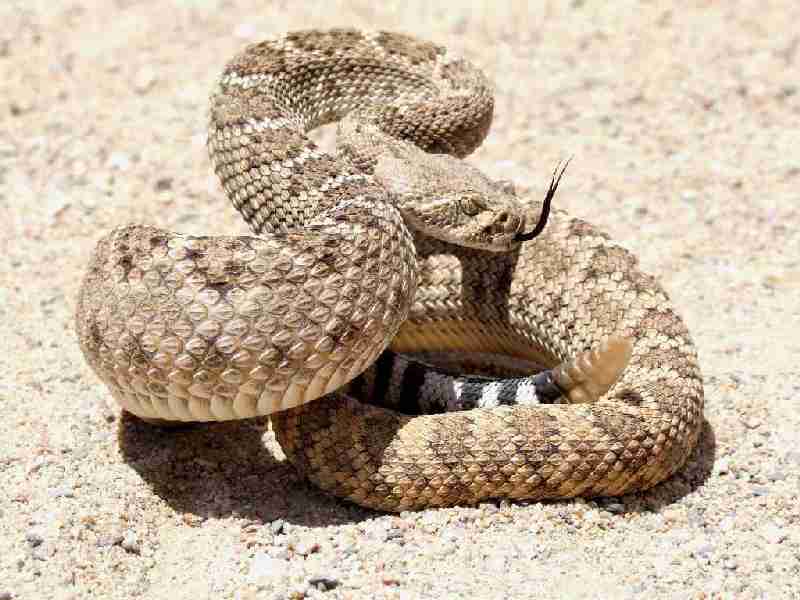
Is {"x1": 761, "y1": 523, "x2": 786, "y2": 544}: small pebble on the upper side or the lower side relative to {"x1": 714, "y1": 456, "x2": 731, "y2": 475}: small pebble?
upper

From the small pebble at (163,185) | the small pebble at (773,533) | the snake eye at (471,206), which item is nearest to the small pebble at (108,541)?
the snake eye at (471,206)

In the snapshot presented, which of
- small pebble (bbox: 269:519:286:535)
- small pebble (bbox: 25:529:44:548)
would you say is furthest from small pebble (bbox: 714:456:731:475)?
small pebble (bbox: 25:529:44:548)

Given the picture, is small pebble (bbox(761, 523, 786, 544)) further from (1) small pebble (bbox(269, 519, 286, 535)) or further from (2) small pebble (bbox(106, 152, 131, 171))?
(2) small pebble (bbox(106, 152, 131, 171))

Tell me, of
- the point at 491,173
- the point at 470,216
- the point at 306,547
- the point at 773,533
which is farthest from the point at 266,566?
the point at 491,173

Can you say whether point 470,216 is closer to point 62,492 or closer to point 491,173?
point 62,492

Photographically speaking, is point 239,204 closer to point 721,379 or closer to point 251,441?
point 251,441

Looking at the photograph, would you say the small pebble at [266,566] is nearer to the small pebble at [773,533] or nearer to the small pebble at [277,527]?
the small pebble at [277,527]

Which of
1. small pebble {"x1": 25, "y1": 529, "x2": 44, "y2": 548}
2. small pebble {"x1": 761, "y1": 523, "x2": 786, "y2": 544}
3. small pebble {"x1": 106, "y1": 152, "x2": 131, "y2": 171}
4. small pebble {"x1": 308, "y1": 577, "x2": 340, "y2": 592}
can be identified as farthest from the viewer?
small pebble {"x1": 106, "y1": 152, "x2": 131, "y2": 171}
